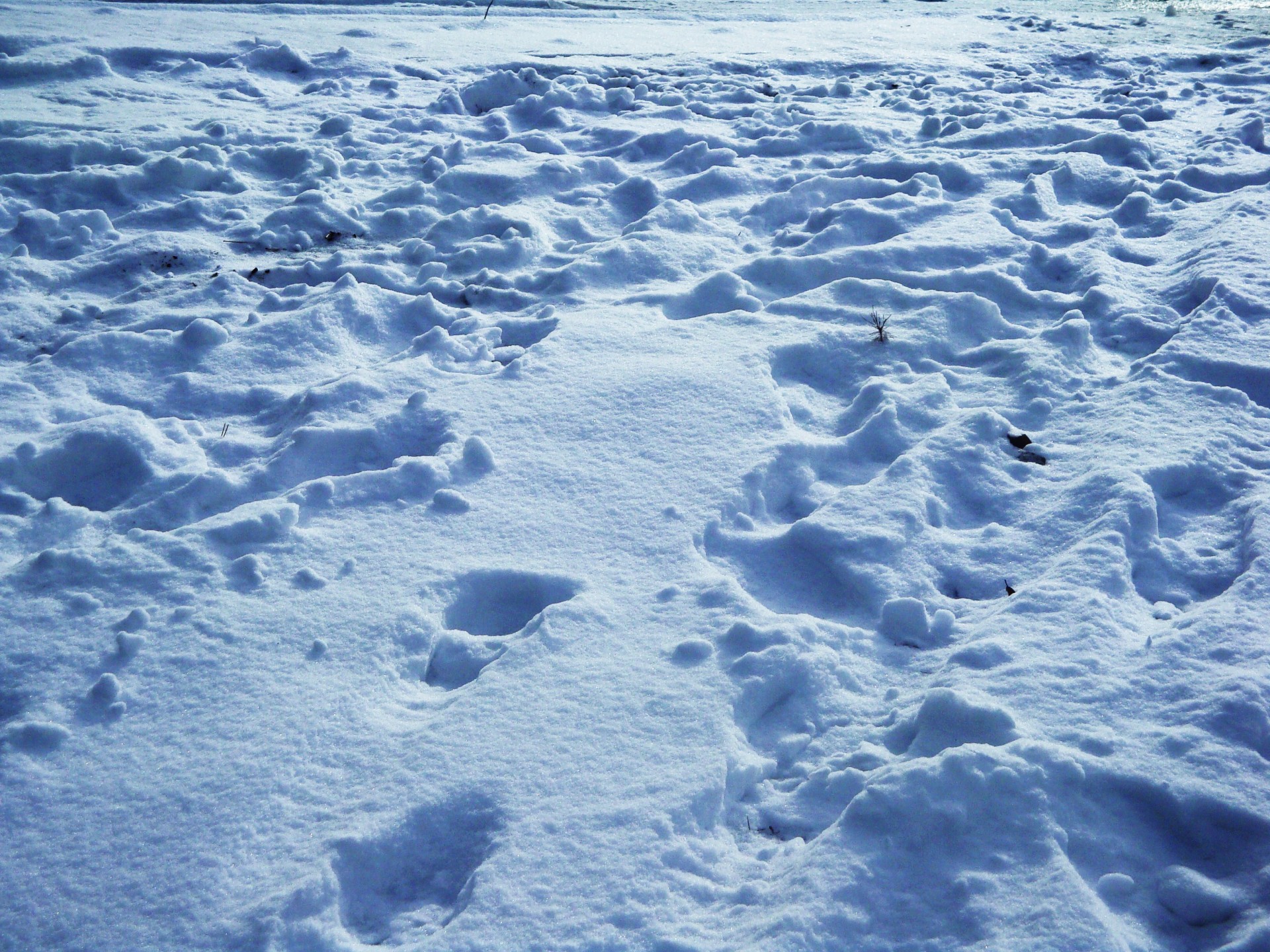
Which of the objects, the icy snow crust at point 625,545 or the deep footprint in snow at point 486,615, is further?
the deep footprint in snow at point 486,615

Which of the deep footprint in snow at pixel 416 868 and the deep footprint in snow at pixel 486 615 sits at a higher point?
the deep footprint in snow at pixel 486 615

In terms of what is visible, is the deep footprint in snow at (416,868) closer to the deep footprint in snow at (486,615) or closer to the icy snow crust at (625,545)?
the icy snow crust at (625,545)

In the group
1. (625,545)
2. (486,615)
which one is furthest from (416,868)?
(625,545)

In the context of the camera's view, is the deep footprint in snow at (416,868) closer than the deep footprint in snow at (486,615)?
Yes

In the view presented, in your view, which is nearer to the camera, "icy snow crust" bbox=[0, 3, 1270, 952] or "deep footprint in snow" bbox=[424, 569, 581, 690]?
"icy snow crust" bbox=[0, 3, 1270, 952]

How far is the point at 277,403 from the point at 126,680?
1.06 metres

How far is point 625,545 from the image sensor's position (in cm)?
218

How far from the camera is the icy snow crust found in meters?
1.50

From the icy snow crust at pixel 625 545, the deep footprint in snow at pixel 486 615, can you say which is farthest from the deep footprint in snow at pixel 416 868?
the deep footprint in snow at pixel 486 615

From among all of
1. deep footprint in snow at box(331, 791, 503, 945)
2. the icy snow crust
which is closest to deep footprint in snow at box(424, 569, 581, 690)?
the icy snow crust

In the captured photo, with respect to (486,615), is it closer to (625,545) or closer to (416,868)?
(625,545)

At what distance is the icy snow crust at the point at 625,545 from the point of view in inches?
58.9

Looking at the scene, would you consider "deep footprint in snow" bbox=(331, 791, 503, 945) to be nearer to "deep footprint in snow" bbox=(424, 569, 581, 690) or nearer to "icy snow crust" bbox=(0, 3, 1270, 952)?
"icy snow crust" bbox=(0, 3, 1270, 952)

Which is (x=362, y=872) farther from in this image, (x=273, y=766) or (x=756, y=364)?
(x=756, y=364)
